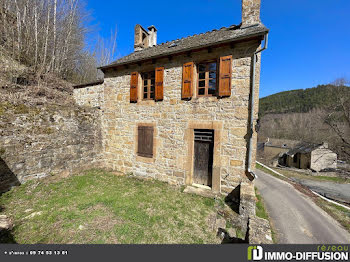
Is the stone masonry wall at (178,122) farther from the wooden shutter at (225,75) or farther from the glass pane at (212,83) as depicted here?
the glass pane at (212,83)

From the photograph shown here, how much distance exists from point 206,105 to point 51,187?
6570mm

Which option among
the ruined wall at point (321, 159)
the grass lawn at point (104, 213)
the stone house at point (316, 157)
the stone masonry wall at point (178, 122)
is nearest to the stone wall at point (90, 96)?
the stone masonry wall at point (178, 122)

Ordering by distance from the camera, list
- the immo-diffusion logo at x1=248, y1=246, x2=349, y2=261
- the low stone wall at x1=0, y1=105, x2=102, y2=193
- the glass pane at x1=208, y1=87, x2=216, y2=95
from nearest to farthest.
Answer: the immo-diffusion logo at x1=248, y1=246, x2=349, y2=261 → the low stone wall at x1=0, y1=105, x2=102, y2=193 → the glass pane at x1=208, y1=87, x2=216, y2=95

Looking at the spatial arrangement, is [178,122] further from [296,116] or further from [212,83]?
[296,116]

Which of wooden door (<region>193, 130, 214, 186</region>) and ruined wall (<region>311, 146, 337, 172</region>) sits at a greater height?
wooden door (<region>193, 130, 214, 186</region>)

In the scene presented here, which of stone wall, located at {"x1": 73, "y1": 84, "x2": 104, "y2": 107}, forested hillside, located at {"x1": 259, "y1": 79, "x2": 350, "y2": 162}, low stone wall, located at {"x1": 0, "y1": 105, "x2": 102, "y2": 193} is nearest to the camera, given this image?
low stone wall, located at {"x1": 0, "y1": 105, "x2": 102, "y2": 193}

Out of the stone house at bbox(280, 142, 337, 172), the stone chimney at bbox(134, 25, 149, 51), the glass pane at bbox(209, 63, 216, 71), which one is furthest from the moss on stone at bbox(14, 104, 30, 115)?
the stone house at bbox(280, 142, 337, 172)

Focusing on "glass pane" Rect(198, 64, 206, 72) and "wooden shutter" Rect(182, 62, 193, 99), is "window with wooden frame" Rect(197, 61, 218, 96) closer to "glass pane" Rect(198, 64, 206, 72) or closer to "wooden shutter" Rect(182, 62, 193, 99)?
"glass pane" Rect(198, 64, 206, 72)

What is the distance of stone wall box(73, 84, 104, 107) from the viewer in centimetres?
797

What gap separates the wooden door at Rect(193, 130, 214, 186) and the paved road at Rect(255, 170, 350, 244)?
8.68ft

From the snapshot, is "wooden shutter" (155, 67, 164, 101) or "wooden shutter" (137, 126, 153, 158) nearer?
"wooden shutter" (155, 67, 164, 101)

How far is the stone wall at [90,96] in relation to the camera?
26.2 ft

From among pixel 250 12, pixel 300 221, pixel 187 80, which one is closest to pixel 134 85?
pixel 187 80

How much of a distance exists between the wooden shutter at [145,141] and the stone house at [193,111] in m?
0.05
